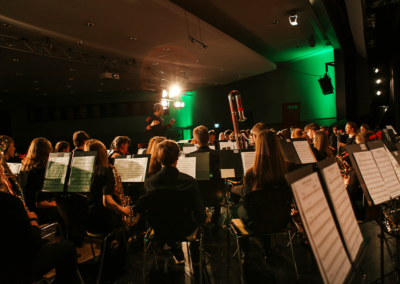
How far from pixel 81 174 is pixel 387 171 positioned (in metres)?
2.61

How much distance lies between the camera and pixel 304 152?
378 cm

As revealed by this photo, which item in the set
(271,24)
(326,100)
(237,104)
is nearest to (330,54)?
(326,100)

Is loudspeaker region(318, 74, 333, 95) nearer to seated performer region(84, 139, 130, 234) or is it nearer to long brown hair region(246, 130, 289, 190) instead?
long brown hair region(246, 130, 289, 190)

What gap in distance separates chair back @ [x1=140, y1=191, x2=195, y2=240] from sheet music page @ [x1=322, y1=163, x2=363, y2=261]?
1.23m

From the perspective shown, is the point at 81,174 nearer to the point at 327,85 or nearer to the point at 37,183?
the point at 37,183

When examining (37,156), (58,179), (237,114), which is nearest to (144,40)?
(237,114)

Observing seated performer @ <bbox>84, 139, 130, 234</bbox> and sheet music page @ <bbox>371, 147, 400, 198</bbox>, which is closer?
sheet music page @ <bbox>371, 147, 400, 198</bbox>

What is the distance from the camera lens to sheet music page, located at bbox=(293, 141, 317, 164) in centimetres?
372

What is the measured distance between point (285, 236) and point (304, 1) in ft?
19.4

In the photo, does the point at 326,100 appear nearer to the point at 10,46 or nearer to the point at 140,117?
the point at 140,117

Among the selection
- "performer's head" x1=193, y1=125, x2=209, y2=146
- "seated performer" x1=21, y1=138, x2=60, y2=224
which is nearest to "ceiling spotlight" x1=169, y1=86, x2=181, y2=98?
"performer's head" x1=193, y1=125, x2=209, y2=146

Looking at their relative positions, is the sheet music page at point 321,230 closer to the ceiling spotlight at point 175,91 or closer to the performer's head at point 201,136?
the performer's head at point 201,136

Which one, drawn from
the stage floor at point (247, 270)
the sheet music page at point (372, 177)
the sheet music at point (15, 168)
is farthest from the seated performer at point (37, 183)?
the sheet music page at point (372, 177)

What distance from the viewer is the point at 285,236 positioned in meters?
3.56
